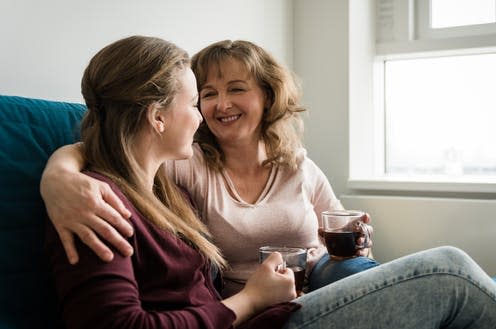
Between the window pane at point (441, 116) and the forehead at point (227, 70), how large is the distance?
135 centimetres

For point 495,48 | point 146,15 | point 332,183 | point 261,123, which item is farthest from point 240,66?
point 495,48

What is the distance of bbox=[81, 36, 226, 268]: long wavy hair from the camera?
3.77 ft

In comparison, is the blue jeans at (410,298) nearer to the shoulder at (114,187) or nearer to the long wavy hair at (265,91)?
the shoulder at (114,187)

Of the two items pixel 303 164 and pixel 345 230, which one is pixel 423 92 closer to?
pixel 303 164

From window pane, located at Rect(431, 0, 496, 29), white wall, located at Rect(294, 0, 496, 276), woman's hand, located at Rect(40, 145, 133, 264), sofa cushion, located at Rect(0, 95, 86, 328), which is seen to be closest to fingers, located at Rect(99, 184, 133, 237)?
woman's hand, located at Rect(40, 145, 133, 264)

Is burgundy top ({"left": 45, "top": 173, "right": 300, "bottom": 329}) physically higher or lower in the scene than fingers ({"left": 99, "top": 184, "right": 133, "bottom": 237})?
lower

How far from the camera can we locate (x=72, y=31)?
1554 mm

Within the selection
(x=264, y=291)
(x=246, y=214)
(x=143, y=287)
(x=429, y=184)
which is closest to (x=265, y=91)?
(x=246, y=214)

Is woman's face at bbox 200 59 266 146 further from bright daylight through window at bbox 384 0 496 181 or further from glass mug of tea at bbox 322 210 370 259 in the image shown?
bright daylight through window at bbox 384 0 496 181

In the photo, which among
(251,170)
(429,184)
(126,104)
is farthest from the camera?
(429,184)

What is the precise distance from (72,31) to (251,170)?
661 mm

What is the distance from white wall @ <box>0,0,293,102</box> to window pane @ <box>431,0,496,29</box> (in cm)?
108

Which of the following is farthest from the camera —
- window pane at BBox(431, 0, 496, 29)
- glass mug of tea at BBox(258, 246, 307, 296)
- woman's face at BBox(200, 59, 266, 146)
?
window pane at BBox(431, 0, 496, 29)

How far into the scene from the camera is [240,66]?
1.68 m
